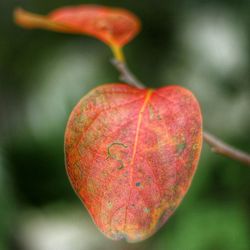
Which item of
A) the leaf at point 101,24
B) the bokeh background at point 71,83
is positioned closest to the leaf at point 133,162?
the leaf at point 101,24

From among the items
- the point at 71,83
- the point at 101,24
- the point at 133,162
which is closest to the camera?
the point at 133,162

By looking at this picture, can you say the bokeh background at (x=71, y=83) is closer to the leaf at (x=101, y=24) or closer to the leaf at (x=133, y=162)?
the leaf at (x=101, y=24)

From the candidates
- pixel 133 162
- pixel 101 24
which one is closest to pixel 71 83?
pixel 101 24

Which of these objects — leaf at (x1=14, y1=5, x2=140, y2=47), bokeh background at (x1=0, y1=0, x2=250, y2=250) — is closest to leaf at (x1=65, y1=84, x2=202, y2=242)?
leaf at (x1=14, y1=5, x2=140, y2=47)

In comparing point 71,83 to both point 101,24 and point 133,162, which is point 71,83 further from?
point 133,162

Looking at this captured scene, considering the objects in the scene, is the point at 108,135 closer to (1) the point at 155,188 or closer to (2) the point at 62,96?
(1) the point at 155,188

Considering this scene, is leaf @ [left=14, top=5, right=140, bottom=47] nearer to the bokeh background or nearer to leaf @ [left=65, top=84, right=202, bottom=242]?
leaf @ [left=65, top=84, right=202, bottom=242]
